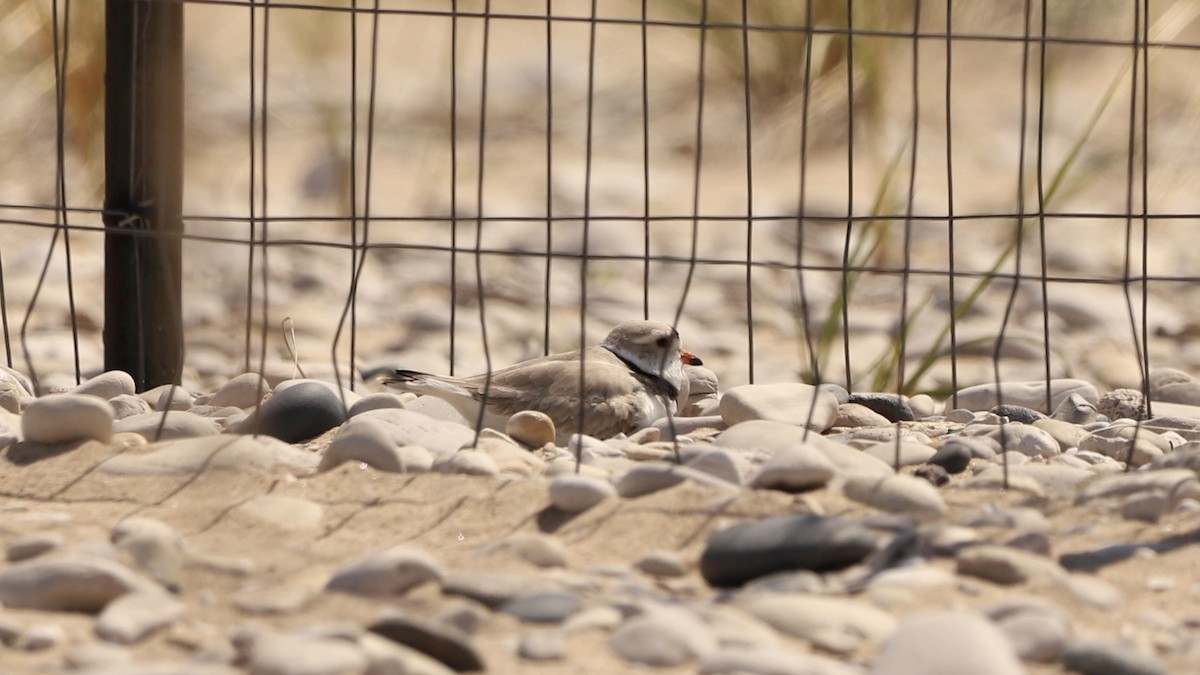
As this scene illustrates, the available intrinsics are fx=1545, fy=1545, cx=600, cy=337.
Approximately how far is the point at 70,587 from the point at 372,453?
0.85 m

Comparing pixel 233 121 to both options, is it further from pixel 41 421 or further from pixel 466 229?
pixel 41 421

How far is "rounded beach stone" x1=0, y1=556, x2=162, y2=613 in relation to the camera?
7.49 ft

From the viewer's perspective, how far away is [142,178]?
12.9ft

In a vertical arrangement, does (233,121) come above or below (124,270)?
above

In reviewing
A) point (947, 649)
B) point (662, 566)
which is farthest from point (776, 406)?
point (947, 649)

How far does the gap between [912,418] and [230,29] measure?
10768 mm

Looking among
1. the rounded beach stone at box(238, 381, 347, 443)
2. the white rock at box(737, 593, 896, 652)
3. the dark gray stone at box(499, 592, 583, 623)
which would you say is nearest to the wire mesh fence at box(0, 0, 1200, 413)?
the rounded beach stone at box(238, 381, 347, 443)

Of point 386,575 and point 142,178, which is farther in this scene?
point 142,178

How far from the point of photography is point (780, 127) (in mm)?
9047

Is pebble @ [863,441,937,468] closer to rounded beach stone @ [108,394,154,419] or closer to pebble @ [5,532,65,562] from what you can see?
pebble @ [5,532,65,562]

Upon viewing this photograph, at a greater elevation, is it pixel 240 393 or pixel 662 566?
pixel 240 393

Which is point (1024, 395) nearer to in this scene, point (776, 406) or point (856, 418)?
point (856, 418)

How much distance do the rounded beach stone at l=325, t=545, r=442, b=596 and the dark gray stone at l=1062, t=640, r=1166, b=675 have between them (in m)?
0.94

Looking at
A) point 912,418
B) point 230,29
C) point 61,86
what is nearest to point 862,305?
point 912,418
